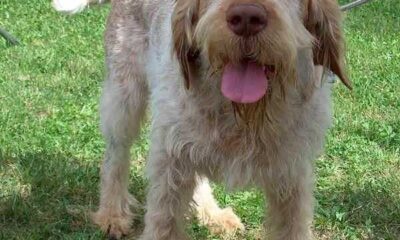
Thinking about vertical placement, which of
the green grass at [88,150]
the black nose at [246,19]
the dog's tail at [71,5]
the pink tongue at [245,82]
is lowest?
the green grass at [88,150]

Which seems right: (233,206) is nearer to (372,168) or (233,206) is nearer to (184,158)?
(372,168)

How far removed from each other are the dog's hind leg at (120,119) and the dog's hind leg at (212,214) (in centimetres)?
44

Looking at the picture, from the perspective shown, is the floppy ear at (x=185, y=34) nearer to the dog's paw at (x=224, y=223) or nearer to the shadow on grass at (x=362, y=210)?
the dog's paw at (x=224, y=223)

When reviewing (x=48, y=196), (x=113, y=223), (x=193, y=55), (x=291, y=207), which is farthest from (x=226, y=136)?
(x=48, y=196)

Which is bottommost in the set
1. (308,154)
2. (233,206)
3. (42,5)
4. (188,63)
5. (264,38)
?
(42,5)

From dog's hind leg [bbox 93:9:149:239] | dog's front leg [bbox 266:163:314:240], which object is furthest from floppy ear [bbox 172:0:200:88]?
dog's hind leg [bbox 93:9:149:239]

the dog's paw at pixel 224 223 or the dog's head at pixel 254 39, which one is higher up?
the dog's head at pixel 254 39

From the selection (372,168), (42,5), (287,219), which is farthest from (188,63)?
(42,5)

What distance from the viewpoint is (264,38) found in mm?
2939

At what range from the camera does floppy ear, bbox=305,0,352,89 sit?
10.6ft

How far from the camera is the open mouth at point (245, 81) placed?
3117 mm

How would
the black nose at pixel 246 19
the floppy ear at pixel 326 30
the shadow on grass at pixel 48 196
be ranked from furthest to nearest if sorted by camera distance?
the shadow on grass at pixel 48 196
the floppy ear at pixel 326 30
the black nose at pixel 246 19

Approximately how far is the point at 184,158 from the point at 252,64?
74cm

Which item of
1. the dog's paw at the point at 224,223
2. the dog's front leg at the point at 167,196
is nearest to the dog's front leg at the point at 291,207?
the dog's front leg at the point at 167,196
